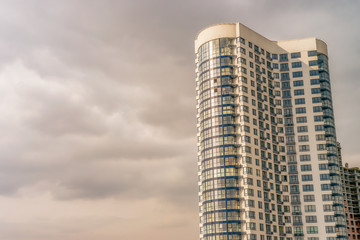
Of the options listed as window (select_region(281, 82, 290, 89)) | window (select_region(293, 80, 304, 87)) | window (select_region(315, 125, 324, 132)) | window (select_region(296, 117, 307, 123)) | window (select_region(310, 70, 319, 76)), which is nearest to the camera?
window (select_region(315, 125, 324, 132))

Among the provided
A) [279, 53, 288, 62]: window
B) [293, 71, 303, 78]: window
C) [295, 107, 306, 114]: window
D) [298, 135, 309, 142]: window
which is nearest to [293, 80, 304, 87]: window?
[293, 71, 303, 78]: window

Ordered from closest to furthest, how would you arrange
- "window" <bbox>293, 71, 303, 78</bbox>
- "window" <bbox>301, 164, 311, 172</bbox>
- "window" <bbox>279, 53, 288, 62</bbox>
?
"window" <bbox>301, 164, 311, 172</bbox> < "window" <bbox>293, 71, 303, 78</bbox> < "window" <bbox>279, 53, 288, 62</bbox>

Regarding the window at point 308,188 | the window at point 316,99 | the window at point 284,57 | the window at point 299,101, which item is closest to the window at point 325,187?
the window at point 308,188

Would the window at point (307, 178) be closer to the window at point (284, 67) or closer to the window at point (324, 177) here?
the window at point (324, 177)

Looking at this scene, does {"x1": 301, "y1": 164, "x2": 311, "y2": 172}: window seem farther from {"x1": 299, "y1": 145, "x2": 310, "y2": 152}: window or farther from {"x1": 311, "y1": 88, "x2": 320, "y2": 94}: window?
{"x1": 311, "y1": 88, "x2": 320, "y2": 94}: window

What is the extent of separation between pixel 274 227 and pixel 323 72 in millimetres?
68353

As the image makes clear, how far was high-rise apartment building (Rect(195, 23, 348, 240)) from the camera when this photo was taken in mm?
163250

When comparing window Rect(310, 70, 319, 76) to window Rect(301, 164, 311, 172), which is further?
window Rect(310, 70, 319, 76)

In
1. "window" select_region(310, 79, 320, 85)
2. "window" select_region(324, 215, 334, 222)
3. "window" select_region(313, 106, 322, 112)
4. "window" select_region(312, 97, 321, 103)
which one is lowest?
"window" select_region(324, 215, 334, 222)

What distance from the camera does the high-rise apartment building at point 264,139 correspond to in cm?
16325

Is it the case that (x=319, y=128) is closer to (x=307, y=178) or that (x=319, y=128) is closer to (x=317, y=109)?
(x=317, y=109)

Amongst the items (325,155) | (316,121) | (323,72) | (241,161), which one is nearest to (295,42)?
(323,72)

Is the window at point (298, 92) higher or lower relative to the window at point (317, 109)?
higher

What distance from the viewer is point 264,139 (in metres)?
177
